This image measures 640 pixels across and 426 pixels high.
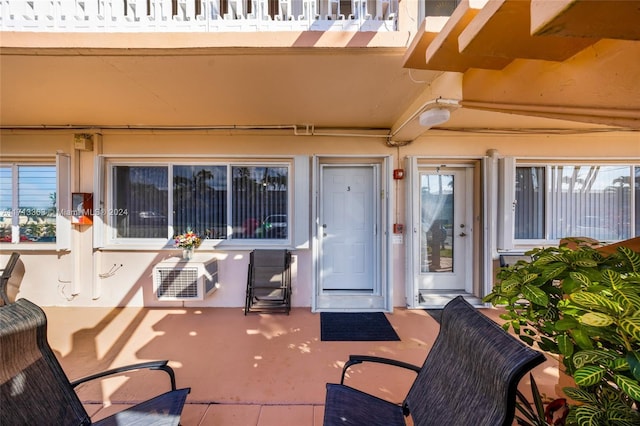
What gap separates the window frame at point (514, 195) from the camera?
11.2ft

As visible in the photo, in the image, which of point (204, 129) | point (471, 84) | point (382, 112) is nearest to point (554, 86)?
point (471, 84)

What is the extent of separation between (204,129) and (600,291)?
12.4 feet

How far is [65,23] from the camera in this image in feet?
6.65

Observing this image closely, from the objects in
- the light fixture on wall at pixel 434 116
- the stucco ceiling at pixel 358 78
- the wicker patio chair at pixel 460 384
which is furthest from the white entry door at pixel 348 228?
the wicker patio chair at pixel 460 384

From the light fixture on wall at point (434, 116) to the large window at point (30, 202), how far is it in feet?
16.1

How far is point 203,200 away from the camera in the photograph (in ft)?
11.9

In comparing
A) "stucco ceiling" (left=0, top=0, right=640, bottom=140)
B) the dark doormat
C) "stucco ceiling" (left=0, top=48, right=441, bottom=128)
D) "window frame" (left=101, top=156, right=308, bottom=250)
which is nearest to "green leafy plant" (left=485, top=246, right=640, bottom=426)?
"stucco ceiling" (left=0, top=0, right=640, bottom=140)

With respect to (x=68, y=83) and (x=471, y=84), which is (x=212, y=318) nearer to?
(x=68, y=83)

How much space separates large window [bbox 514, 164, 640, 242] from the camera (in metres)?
3.57

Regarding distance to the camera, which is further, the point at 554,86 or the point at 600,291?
the point at 554,86

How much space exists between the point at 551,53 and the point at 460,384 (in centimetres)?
169

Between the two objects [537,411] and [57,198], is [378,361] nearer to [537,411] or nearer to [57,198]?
[537,411]

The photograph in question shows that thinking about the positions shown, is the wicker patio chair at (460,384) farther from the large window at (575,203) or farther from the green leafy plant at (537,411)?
the large window at (575,203)

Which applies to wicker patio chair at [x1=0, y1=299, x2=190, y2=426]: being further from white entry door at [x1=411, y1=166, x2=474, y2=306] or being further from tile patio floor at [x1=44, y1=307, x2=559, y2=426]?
white entry door at [x1=411, y1=166, x2=474, y2=306]
